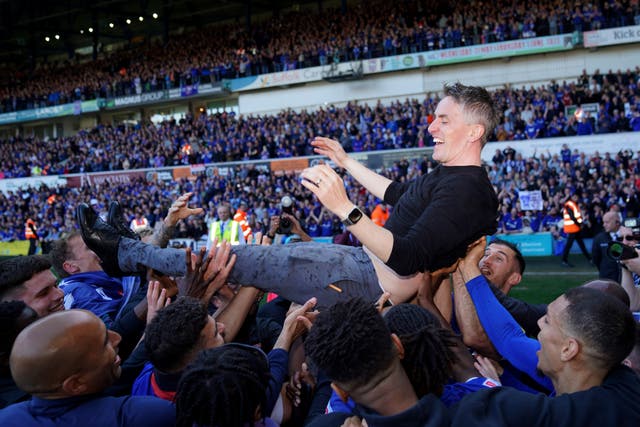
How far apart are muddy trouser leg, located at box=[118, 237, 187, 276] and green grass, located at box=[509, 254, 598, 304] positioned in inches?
282

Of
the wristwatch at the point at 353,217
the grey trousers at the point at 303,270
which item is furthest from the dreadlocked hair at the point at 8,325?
the wristwatch at the point at 353,217

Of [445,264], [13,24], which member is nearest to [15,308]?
[445,264]

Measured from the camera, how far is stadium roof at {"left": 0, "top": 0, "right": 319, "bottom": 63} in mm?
34938

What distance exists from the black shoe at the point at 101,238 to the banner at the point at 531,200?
14.3m

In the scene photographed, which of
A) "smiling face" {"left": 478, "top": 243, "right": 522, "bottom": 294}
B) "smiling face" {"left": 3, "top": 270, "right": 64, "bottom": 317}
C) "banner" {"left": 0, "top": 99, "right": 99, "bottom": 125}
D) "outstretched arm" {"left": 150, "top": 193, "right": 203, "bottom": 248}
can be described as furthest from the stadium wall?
"smiling face" {"left": 3, "top": 270, "right": 64, "bottom": 317}

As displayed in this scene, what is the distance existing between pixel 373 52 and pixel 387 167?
8329 millimetres

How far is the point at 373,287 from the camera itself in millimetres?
3070

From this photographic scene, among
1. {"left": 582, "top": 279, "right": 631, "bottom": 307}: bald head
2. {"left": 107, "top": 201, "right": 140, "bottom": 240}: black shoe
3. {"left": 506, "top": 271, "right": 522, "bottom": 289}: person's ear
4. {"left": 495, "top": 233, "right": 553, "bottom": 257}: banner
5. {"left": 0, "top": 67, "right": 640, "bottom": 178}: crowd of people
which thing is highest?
{"left": 0, "top": 67, "right": 640, "bottom": 178}: crowd of people

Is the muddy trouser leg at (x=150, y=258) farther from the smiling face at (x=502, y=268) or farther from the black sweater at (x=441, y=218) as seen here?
the smiling face at (x=502, y=268)

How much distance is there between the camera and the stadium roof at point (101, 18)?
34.9 meters

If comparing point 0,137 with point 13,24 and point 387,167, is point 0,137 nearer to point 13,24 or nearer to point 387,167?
point 13,24

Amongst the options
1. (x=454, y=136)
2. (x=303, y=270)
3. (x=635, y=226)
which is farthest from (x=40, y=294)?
(x=635, y=226)

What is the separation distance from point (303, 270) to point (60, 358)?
1286 millimetres

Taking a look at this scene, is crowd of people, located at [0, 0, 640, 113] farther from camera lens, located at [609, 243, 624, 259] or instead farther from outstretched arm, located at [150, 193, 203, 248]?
outstretched arm, located at [150, 193, 203, 248]
